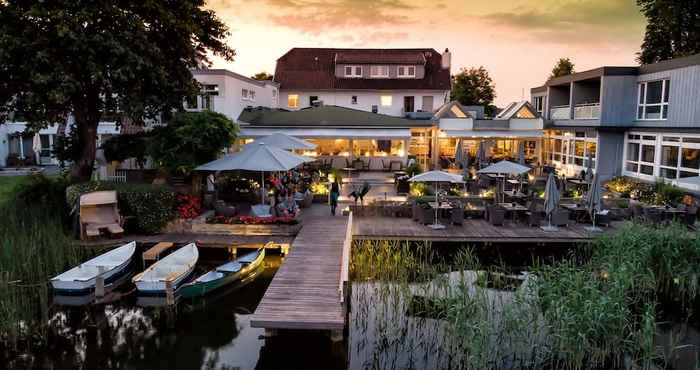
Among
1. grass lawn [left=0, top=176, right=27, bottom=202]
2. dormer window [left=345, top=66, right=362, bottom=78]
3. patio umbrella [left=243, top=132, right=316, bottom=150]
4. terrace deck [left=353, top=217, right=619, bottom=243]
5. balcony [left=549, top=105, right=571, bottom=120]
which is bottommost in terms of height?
terrace deck [left=353, top=217, right=619, bottom=243]

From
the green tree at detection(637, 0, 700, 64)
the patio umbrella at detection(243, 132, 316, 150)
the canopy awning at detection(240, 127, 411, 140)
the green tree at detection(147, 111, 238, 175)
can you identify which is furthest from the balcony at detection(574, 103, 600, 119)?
the green tree at detection(147, 111, 238, 175)

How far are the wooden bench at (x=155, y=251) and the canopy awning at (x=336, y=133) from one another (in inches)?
455

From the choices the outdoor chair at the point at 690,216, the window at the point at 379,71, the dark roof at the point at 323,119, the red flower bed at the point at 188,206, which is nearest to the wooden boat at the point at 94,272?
the red flower bed at the point at 188,206

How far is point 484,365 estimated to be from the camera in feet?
26.6

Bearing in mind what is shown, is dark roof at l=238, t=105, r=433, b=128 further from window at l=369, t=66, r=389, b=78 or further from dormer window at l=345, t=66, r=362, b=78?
window at l=369, t=66, r=389, b=78

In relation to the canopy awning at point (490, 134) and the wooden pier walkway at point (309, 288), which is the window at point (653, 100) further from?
the wooden pier walkway at point (309, 288)

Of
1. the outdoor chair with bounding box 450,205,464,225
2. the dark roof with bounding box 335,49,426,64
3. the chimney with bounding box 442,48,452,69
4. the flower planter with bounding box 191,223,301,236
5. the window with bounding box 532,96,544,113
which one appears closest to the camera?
the flower planter with bounding box 191,223,301,236

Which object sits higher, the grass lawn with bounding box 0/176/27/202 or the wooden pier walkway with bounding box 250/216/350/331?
the grass lawn with bounding box 0/176/27/202

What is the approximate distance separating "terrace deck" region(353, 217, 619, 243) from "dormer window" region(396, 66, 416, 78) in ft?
79.7

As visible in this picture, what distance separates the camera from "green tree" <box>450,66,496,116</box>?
196ft

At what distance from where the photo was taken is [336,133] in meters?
26.4

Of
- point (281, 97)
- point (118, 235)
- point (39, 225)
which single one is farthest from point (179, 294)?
point (281, 97)

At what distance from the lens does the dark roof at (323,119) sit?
1105 inches

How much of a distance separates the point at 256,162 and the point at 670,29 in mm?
31806
